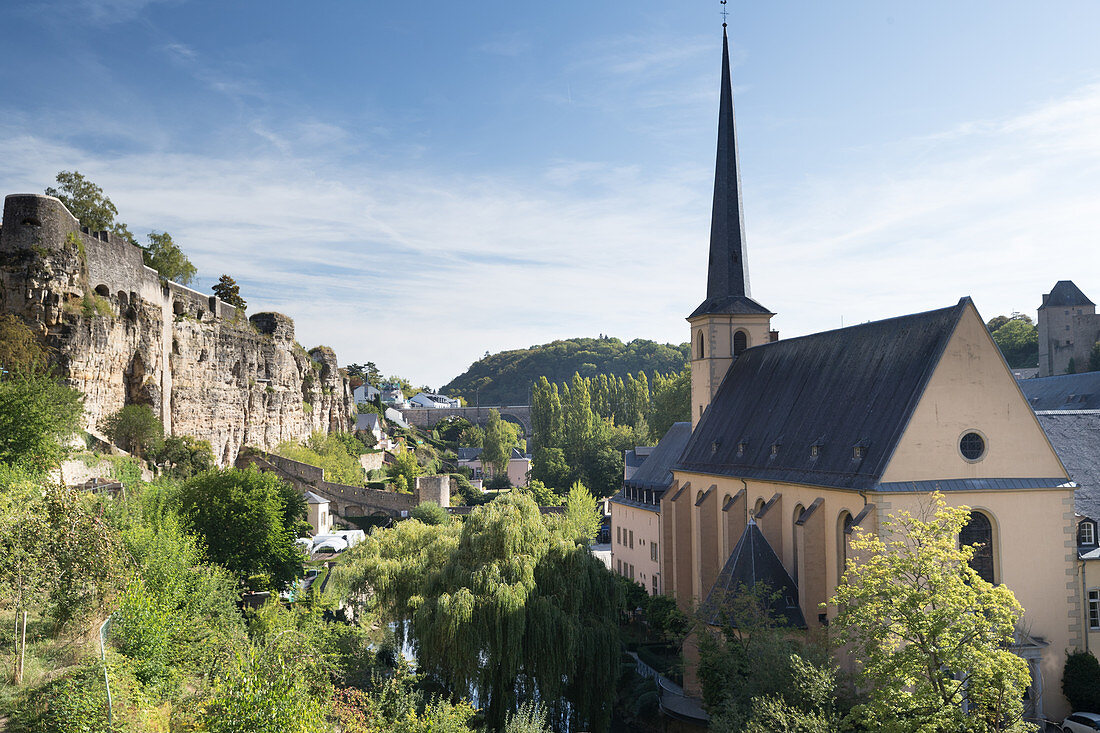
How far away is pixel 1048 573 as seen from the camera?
23.0 m

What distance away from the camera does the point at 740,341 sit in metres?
37.6

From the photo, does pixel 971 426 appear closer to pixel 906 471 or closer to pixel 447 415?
pixel 906 471

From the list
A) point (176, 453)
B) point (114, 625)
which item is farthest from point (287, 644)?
point (176, 453)

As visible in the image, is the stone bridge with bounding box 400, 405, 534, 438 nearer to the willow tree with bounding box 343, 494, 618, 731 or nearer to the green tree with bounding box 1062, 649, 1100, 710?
the willow tree with bounding box 343, 494, 618, 731

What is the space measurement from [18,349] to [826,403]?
29332 millimetres

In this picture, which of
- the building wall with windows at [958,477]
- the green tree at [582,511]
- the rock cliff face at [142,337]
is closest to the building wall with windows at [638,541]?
the green tree at [582,511]

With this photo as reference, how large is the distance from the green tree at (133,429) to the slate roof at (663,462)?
2488 cm

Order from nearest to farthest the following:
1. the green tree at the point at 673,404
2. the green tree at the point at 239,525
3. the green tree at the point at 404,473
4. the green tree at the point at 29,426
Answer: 1. the green tree at the point at 29,426
2. the green tree at the point at 239,525
3. the green tree at the point at 404,473
4. the green tree at the point at 673,404

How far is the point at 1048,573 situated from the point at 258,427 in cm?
5280

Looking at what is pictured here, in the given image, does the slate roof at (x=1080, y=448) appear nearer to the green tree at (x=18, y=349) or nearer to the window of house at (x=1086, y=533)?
the window of house at (x=1086, y=533)

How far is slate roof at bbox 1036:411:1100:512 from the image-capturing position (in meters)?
25.8

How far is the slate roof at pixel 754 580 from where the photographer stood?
24.7m

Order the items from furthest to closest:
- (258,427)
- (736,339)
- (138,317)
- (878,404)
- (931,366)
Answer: (258,427) < (138,317) < (736,339) < (878,404) < (931,366)

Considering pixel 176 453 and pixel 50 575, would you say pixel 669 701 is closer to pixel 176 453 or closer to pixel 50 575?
pixel 50 575
